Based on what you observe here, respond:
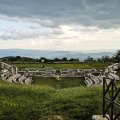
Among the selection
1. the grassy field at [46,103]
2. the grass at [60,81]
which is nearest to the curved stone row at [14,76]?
the grass at [60,81]

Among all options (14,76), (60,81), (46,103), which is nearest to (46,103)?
(46,103)

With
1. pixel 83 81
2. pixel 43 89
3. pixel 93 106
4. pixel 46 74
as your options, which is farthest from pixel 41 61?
pixel 93 106

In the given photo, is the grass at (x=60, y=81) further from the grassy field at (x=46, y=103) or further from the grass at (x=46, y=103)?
the grassy field at (x=46, y=103)

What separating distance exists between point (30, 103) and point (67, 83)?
66.4ft

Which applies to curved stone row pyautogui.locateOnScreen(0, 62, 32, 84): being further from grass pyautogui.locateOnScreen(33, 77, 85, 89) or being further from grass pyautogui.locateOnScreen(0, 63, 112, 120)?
grass pyautogui.locateOnScreen(0, 63, 112, 120)

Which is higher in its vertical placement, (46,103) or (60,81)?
(46,103)

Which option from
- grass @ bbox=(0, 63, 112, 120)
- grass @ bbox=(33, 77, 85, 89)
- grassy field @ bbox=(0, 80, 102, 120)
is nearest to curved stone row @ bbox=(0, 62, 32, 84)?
grass @ bbox=(33, 77, 85, 89)

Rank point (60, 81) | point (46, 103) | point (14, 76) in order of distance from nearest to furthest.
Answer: point (46, 103)
point (14, 76)
point (60, 81)

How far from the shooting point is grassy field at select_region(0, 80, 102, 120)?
22.3 metres

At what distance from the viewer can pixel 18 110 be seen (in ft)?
74.9

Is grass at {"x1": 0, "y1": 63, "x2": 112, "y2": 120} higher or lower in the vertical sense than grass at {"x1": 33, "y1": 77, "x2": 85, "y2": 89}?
higher

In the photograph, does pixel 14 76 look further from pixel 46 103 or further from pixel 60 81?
pixel 46 103

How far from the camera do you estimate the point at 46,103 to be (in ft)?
79.4

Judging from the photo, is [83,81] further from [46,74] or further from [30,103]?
[30,103]
